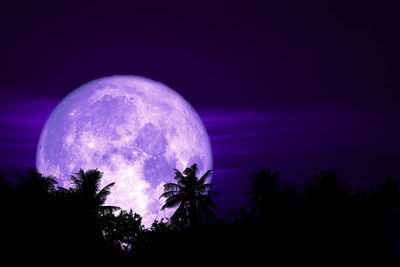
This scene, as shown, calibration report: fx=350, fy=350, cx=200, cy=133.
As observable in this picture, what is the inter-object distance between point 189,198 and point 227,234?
15.7 m

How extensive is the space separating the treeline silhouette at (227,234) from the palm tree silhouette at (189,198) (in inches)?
276

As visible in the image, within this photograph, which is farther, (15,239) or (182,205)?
(182,205)

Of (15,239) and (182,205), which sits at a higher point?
(182,205)

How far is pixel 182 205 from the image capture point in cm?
3478

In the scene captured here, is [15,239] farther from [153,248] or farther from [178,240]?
[178,240]

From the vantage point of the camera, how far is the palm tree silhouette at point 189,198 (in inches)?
1351

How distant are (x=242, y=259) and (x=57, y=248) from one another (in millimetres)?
8810

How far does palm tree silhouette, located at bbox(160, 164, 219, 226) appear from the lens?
1351 inches

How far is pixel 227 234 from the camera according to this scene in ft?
63.8

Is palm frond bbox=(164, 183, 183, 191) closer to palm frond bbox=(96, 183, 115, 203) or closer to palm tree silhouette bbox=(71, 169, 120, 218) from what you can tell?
palm tree silhouette bbox=(71, 169, 120, 218)

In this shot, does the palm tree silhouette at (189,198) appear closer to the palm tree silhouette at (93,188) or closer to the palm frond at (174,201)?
the palm frond at (174,201)

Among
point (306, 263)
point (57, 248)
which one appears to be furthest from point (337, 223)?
point (57, 248)

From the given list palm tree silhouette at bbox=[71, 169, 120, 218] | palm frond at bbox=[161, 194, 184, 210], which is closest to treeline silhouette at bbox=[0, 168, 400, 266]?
palm tree silhouette at bbox=[71, 169, 120, 218]

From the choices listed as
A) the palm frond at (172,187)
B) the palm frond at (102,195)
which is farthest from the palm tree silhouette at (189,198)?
the palm frond at (102,195)
